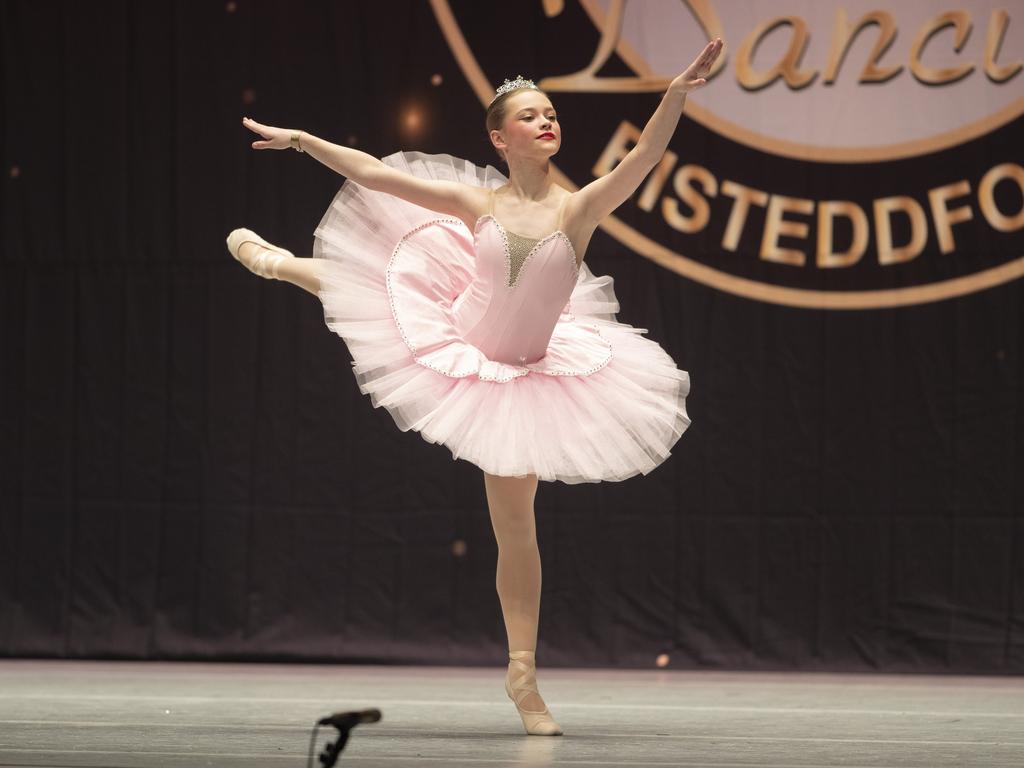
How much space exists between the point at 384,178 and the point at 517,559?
0.77 m

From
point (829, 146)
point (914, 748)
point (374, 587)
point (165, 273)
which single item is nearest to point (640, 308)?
point (829, 146)

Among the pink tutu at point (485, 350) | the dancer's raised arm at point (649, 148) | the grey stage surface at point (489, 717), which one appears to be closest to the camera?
the grey stage surface at point (489, 717)

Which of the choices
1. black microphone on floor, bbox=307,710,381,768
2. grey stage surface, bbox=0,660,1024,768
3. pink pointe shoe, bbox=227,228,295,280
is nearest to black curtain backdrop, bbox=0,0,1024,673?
grey stage surface, bbox=0,660,1024,768

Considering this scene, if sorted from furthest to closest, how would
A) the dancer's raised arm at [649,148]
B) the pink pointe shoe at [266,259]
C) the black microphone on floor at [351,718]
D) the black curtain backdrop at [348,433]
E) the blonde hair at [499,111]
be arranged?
the black curtain backdrop at [348,433] < the pink pointe shoe at [266,259] < the blonde hair at [499,111] < the dancer's raised arm at [649,148] < the black microphone on floor at [351,718]

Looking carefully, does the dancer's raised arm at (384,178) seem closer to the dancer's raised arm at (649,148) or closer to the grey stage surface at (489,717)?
the dancer's raised arm at (649,148)

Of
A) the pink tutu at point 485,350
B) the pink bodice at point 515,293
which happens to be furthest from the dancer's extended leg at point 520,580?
the pink bodice at point 515,293

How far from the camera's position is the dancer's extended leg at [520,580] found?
287 centimetres

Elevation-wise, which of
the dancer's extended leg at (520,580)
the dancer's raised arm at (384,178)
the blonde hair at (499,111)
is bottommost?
the dancer's extended leg at (520,580)

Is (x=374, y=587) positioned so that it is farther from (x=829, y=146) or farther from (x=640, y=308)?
(x=829, y=146)

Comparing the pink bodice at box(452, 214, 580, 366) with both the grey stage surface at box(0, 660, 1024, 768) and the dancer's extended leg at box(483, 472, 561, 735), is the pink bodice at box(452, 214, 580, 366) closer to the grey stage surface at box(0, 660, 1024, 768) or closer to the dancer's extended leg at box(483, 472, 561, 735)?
the dancer's extended leg at box(483, 472, 561, 735)

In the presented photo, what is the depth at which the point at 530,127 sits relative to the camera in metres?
2.87

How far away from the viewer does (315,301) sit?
14.5 feet

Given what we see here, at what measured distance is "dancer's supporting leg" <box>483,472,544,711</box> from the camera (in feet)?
9.46

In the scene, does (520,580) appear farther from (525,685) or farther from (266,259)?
(266,259)
